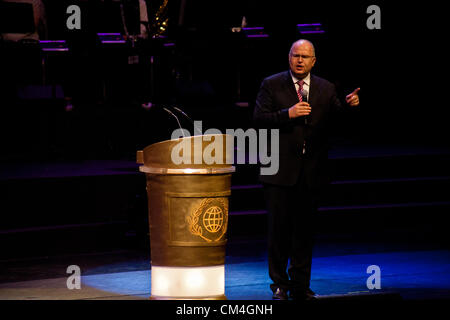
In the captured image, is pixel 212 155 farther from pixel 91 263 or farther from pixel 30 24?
pixel 30 24

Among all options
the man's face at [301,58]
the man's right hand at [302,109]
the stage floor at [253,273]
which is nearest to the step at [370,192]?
the stage floor at [253,273]

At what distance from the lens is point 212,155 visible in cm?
457

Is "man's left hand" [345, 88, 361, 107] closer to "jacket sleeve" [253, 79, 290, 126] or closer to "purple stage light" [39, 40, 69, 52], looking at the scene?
"jacket sleeve" [253, 79, 290, 126]

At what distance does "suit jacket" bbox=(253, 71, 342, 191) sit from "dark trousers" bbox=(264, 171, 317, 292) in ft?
0.25

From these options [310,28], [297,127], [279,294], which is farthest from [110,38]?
[279,294]

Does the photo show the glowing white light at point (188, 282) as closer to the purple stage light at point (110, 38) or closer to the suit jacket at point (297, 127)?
the suit jacket at point (297, 127)

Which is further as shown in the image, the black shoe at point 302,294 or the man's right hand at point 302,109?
the black shoe at point 302,294

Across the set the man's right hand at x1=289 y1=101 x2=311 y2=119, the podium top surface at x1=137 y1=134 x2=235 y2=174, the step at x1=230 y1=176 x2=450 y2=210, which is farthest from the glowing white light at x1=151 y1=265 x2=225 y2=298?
the step at x1=230 y1=176 x2=450 y2=210

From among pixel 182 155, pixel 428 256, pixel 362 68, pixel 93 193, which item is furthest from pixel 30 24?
pixel 182 155

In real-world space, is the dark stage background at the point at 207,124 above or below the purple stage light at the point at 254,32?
below

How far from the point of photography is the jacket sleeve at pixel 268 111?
5.32 m

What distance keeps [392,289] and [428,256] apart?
135 cm

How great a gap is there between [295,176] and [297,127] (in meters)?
0.33

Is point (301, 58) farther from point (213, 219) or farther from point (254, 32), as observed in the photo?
point (254, 32)
